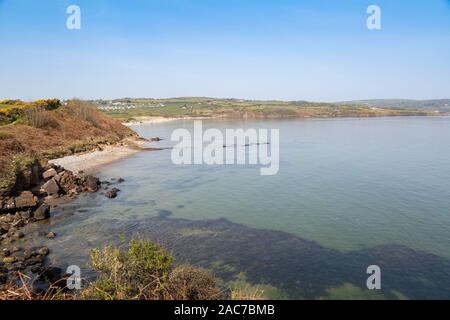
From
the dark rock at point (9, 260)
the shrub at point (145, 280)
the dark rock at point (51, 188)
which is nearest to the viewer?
the shrub at point (145, 280)

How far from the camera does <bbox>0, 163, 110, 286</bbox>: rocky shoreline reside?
18.4m

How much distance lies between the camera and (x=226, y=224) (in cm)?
2594

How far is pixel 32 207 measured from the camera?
90.1 ft

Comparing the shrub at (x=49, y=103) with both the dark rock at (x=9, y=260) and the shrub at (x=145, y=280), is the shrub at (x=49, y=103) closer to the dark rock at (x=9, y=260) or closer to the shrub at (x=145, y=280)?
the dark rock at (x=9, y=260)

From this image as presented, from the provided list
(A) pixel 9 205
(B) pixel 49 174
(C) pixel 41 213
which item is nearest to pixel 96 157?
(B) pixel 49 174

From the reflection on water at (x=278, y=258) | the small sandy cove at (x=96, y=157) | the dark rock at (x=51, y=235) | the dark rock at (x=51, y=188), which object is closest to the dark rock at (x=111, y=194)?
the dark rock at (x=51, y=188)

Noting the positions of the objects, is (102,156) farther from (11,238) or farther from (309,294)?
(309,294)

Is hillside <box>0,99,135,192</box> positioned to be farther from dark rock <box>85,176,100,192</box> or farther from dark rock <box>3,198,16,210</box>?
dark rock <box>85,176,100,192</box>

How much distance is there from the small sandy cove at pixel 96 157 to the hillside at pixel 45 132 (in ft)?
6.27

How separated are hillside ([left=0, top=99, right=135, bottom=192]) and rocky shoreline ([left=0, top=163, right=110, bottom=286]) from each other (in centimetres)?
181

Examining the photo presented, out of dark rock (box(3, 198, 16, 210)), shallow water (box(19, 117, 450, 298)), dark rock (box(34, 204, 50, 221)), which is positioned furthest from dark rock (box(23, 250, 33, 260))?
dark rock (box(3, 198, 16, 210))

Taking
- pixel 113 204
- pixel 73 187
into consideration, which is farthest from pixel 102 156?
pixel 113 204

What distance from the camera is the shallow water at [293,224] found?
18.0 metres
